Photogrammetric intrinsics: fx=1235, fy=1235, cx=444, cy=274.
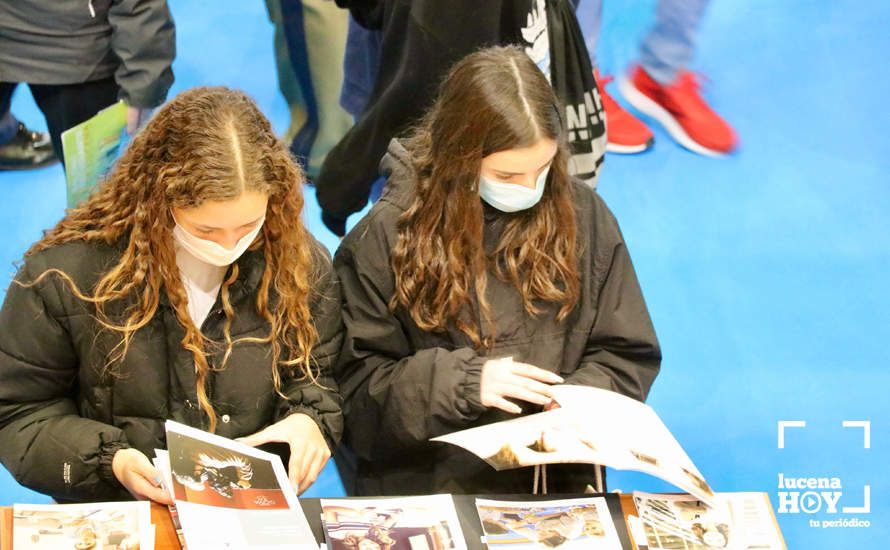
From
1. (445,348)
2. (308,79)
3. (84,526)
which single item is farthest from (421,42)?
(84,526)

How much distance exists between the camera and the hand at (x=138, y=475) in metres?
2.35

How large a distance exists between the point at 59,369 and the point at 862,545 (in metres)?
2.59

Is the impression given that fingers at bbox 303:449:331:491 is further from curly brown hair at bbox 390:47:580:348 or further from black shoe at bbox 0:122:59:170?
black shoe at bbox 0:122:59:170

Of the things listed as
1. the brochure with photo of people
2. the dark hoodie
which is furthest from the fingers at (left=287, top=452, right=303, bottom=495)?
the dark hoodie

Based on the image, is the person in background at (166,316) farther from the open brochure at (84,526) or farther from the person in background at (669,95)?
the person in background at (669,95)

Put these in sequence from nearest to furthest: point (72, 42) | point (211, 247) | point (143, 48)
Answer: point (211, 247)
point (72, 42)
point (143, 48)

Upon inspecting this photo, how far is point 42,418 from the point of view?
8.14 ft

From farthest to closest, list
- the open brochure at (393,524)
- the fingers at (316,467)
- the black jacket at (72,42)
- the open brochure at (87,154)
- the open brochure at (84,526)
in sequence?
the black jacket at (72,42)
the open brochure at (87,154)
the fingers at (316,467)
the open brochure at (393,524)
the open brochure at (84,526)

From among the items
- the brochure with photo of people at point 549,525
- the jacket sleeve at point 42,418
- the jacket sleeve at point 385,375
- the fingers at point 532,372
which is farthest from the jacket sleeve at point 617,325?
the jacket sleeve at point 42,418

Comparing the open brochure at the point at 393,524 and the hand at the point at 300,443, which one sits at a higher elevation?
the hand at the point at 300,443

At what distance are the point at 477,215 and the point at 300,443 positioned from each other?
63 centimetres

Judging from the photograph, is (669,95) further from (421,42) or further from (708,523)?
(708,523)

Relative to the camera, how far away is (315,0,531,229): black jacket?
3555mm

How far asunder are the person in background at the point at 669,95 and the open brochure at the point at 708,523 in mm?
2267
